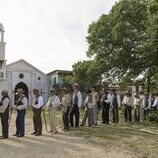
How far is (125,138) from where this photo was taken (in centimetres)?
1664

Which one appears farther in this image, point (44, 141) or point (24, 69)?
point (24, 69)

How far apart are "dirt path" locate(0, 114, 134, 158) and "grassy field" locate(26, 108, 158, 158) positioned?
45 centimetres

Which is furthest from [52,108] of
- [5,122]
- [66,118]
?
[5,122]

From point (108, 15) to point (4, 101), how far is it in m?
21.3

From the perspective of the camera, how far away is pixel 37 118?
17.9m

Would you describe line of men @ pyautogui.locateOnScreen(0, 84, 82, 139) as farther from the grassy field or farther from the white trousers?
the grassy field

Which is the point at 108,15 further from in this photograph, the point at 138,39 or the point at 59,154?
the point at 59,154

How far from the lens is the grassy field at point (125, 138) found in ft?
46.2

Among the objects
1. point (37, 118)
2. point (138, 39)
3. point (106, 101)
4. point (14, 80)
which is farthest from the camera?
point (14, 80)

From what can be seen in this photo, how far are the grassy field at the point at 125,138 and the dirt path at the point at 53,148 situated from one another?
0.45m

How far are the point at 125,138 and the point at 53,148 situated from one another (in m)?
3.32

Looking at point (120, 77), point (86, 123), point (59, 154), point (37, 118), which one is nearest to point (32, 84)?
point (120, 77)

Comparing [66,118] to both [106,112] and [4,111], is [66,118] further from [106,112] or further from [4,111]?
[106,112]

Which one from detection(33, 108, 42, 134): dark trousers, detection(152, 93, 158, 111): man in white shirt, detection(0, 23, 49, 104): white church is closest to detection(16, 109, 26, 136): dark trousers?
detection(33, 108, 42, 134): dark trousers
